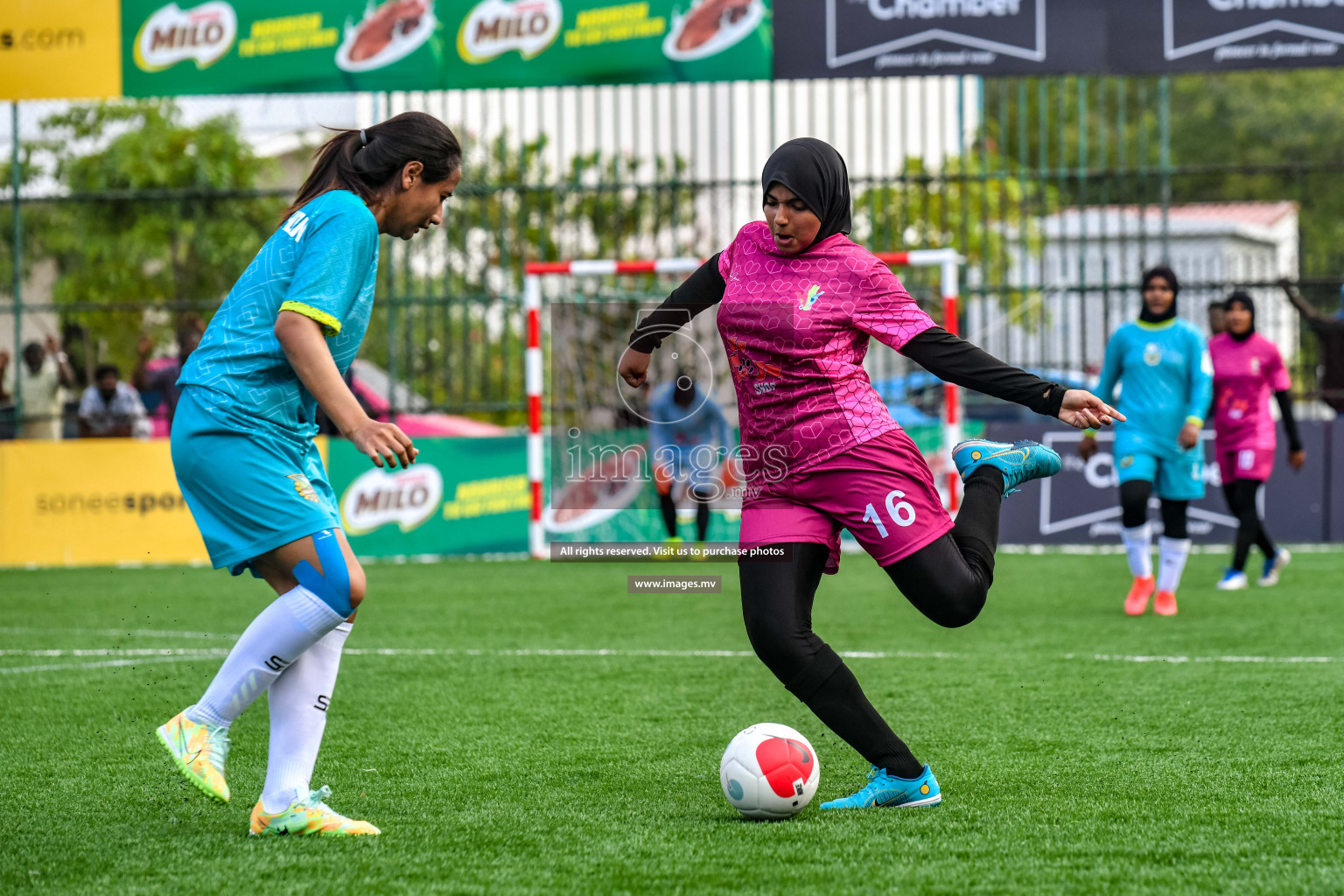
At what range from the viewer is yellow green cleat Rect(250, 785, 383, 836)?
12.4 feet

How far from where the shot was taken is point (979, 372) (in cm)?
393

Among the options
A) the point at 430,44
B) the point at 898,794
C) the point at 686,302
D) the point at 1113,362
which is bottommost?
the point at 898,794

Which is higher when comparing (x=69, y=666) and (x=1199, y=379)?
(x=1199, y=379)

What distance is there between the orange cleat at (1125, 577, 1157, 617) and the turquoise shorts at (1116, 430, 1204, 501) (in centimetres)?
56

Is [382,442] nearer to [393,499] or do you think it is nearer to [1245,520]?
[1245,520]

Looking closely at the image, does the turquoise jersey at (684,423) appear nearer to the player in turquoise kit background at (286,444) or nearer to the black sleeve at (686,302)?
the black sleeve at (686,302)

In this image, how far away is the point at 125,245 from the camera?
65.2 ft

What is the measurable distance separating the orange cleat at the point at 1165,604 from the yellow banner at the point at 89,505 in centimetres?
733

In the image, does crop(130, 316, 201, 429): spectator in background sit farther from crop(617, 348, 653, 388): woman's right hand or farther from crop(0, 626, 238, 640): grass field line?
crop(617, 348, 653, 388): woman's right hand

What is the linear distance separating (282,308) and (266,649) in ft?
2.67

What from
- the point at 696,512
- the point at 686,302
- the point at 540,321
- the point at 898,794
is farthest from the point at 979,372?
the point at 540,321

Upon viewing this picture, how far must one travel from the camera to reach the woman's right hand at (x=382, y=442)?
11.3ft

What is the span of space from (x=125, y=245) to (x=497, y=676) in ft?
49.2

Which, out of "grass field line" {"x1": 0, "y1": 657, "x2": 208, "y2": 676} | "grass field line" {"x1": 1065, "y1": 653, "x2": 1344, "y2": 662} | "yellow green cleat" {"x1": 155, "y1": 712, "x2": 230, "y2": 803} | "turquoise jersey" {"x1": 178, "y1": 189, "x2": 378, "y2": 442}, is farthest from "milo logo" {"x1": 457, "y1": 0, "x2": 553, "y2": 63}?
"yellow green cleat" {"x1": 155, "y1": 712, "x2": 230, "y2": 803}
